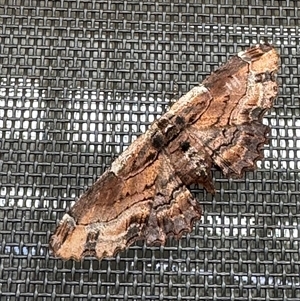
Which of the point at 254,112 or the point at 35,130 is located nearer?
the point at 254,112

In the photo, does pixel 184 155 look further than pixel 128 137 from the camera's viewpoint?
No

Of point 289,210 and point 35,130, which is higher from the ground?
point 35,130

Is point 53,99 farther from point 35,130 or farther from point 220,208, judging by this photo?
point 220,208

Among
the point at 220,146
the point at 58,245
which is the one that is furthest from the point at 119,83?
the point at 58,245
